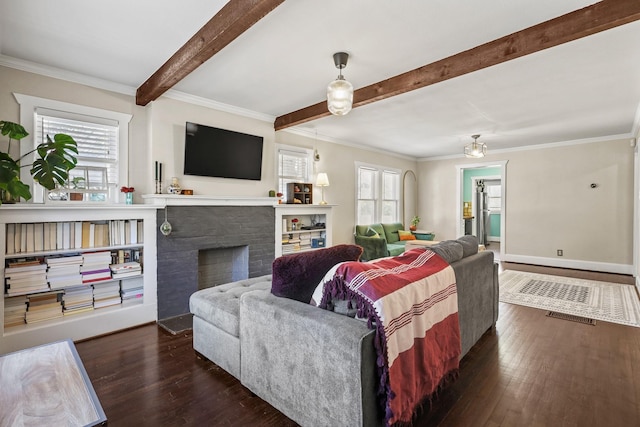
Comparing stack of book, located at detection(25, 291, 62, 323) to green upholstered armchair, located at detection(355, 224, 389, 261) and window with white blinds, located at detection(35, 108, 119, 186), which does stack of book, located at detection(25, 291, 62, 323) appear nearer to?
window with white blinds, located at detection(35, 108, 119, 186)

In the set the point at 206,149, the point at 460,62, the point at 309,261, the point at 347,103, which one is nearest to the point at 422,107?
the point at 460,62

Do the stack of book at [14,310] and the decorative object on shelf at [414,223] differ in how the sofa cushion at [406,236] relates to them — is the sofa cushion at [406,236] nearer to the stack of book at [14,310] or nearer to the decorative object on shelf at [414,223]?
the decorative object on shelf at [414,223]

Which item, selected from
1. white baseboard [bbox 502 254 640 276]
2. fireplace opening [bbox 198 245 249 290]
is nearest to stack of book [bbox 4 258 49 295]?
fireplace opening [bbox 198 245 249 290]

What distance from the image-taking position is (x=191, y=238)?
368cm

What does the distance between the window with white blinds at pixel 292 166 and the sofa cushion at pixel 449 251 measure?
3146 millimetres

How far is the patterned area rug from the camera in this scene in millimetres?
3594

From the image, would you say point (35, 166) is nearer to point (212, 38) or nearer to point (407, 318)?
point (212, 38)

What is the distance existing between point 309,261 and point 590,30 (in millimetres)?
2394

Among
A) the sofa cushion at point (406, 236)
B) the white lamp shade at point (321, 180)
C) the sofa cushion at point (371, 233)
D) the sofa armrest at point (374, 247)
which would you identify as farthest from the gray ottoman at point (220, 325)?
the sofa cushion at point (406, 236)

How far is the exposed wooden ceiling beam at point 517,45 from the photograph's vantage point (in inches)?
77.7

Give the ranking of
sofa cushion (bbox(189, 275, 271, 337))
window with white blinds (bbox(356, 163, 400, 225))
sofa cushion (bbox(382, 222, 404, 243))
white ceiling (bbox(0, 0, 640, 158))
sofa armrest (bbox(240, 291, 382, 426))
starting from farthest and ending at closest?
sofa cushion (bbox(382, 222, 404, 243))
window with white blinds (bbox(356, 163, 400, 225))
sofa cushion (bbox(189, 275, 271, 337))
white ceiling (bbox(0, 0, 640, 158))
sofa armrest (bbox(240, 291, 382, 426))

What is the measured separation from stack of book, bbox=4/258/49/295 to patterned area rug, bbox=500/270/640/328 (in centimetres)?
509

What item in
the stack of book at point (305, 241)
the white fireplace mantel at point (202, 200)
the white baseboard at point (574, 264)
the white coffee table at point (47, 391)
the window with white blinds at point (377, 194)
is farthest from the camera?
the window with white blinds at point (377, 194)

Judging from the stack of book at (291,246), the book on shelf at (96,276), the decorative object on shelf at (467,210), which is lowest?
the book on shelf at (96,276)
